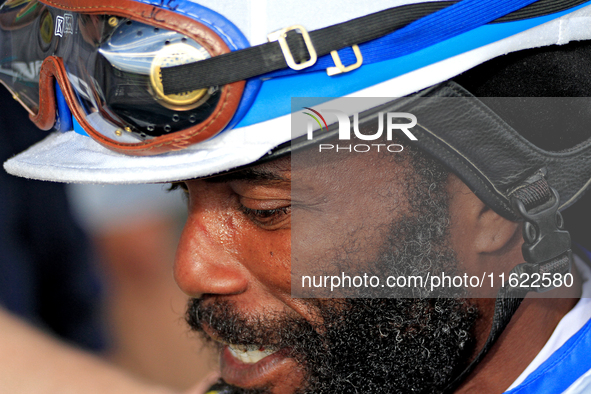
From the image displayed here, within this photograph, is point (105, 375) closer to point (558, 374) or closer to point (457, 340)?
point (457, 340)

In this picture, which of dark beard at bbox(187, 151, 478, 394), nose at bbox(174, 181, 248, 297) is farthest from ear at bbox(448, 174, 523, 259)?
nose at bbox(174, 181, 248, 297)

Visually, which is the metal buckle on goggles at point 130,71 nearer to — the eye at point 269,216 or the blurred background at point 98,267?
the eye at point 269,216

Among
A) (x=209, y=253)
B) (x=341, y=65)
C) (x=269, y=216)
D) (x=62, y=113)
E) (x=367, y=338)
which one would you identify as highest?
(x=341, y=65)

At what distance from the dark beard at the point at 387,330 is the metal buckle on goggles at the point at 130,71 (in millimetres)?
529

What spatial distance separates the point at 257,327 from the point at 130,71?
2.41 feet

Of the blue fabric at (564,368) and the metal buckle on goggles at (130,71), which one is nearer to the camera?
the metal buckle on goggles at (130,71)

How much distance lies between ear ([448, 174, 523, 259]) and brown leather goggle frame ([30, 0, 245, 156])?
2.00 feet

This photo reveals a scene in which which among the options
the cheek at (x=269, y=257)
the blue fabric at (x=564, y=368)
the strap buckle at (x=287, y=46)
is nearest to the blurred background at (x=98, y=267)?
the cheek at (x=269, y=257)

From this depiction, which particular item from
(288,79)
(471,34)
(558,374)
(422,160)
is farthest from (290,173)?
(558,374)

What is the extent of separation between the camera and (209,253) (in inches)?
57.9

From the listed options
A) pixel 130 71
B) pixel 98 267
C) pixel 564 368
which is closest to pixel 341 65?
pixel 130 71

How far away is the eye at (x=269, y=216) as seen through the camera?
136 cm

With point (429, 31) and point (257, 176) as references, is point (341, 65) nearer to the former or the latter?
point (429, 31)

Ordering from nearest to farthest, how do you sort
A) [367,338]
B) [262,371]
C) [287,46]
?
[287,46] < [367,338] < [262,371]
